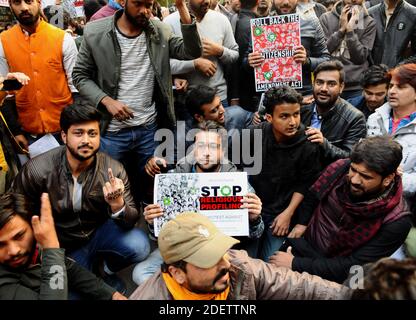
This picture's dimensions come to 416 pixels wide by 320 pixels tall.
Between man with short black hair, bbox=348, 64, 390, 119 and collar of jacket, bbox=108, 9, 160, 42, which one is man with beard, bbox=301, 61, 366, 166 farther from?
collar of jacket, bbox=108, 9, 160, 42

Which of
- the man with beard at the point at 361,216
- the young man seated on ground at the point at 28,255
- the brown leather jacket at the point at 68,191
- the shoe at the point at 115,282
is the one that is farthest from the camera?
the shoe at the point at 115,282

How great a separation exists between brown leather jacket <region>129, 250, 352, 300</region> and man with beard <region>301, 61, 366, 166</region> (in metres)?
1.38

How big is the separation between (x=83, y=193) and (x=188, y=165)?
0.76 m

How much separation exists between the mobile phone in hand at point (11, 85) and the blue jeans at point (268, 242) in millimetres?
2117

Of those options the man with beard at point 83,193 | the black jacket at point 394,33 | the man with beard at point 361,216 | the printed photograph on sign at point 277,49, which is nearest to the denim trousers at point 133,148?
the man with beard at point 83,193

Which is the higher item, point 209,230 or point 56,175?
point 209,230

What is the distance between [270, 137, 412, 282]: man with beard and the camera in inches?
98.8

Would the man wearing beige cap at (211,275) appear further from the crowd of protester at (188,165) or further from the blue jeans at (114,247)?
the blue jeans at (114,247)

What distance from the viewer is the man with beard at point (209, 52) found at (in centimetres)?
400

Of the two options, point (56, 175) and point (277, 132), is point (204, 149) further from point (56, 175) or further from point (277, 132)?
point (56, 175)

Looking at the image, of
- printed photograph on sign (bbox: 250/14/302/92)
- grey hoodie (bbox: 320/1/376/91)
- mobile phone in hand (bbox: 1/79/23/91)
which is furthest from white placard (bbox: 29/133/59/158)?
grey hoodie (bbox: 320/1/376/91)

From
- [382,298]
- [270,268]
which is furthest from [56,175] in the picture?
[382,298]

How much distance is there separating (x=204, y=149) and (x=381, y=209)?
123 centimetres

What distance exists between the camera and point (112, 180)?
276 centimetres
